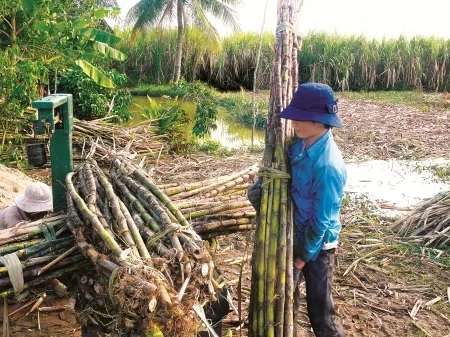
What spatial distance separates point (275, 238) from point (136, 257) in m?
0.83

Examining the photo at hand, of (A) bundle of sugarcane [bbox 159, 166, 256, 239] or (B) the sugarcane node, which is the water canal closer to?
(A) bundle of sugarcane [bbox 159, 166, 256, 239]

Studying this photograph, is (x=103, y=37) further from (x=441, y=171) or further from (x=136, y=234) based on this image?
(x=136, y=234)

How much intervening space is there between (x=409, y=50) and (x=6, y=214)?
19.2 meters

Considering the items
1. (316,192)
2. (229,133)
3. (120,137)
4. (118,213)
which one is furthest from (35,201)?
(229,133)

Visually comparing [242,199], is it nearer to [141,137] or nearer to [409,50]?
[141,137]

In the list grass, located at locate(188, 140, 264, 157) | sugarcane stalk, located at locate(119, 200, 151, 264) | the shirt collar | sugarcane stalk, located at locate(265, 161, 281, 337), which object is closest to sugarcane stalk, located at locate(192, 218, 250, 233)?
sugarcane stalk, located at locate(265, 161, 281, 337)

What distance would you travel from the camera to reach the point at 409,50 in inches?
784

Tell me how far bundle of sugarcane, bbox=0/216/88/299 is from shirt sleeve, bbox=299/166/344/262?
118 centimetres

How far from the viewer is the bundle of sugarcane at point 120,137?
286 inches

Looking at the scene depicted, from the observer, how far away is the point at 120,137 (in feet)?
24.8

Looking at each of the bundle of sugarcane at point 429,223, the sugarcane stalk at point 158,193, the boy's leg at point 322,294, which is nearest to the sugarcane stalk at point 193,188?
the sugarcane stalk at point 158,193

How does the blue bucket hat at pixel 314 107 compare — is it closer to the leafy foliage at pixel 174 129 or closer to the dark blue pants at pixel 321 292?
the dark blue pants at pixel 321 292

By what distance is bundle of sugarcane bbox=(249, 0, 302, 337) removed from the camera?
2.63 metres

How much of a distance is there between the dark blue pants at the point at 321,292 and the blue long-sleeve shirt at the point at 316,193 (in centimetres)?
6
